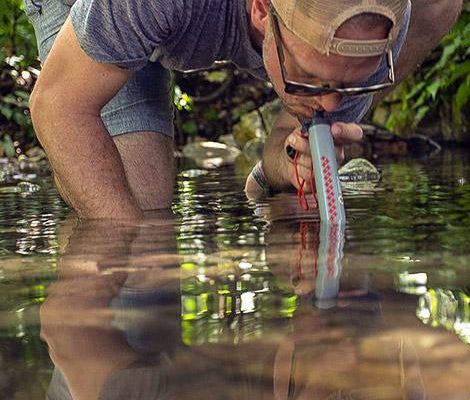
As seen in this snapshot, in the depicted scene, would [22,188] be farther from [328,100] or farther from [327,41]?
[327,41]

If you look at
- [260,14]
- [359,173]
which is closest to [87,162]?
[260,14]

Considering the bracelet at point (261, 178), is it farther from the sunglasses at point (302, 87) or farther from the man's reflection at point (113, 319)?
the man's reflection at point (113, 319)

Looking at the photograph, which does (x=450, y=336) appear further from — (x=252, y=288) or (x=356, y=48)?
(x=356, y=48)

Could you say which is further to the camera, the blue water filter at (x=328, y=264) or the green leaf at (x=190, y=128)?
the green leaf at (x=190, y=128)

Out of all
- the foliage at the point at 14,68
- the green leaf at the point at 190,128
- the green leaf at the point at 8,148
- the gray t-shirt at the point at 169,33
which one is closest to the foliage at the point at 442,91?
the green leaf at the point at 190,128

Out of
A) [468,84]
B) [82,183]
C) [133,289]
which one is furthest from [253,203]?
[468,84]

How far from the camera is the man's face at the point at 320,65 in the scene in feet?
7.48

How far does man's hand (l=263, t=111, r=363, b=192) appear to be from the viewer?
278 cm

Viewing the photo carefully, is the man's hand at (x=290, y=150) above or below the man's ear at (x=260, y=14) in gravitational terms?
below

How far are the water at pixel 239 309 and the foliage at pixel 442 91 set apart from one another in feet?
18.8

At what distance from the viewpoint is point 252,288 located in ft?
5.04

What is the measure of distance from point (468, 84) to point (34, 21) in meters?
4.96

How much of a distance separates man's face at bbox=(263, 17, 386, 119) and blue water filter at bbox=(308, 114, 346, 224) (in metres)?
0.08

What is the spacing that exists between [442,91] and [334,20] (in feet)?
21.7
